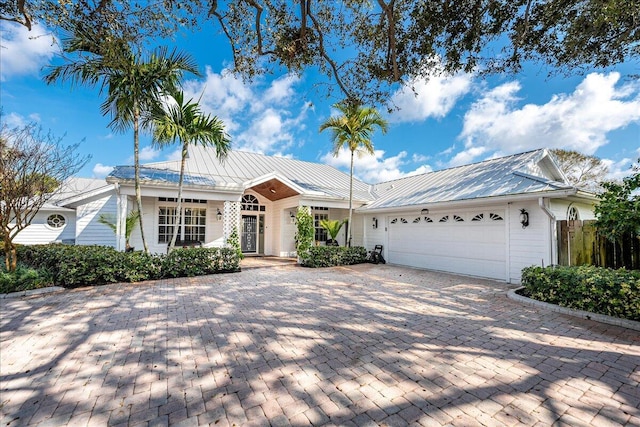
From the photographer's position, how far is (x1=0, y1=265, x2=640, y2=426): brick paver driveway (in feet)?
8.18

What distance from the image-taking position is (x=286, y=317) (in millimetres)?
5055

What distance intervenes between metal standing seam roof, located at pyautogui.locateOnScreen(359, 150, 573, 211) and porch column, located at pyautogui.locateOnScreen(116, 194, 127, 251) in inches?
372

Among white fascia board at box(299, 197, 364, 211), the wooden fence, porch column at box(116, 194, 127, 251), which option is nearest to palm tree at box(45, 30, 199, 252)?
porch column at box(116, 194, 127, 251)

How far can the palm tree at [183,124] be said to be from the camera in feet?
27.6

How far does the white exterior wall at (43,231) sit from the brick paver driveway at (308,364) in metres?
9.73

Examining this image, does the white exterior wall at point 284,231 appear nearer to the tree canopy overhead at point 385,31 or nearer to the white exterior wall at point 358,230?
the white exterior wall at point 358,230

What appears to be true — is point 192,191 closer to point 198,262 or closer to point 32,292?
point 198,262

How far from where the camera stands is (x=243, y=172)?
1376 cm

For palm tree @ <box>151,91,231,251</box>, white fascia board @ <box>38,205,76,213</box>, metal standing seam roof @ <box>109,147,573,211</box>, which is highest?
palm tree @ <box>151,91,231,251</box>

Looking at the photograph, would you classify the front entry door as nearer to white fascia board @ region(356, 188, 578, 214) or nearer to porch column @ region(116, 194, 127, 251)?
porch column @ region(116, 194, 127, 251)

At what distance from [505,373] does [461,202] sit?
681cm

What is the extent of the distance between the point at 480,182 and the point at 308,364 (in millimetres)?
9288

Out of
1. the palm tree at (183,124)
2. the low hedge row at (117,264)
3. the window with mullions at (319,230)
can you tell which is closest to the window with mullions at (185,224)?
the palm tree at (183,124)

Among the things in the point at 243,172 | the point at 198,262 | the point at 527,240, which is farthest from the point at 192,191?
the point at 527,240
